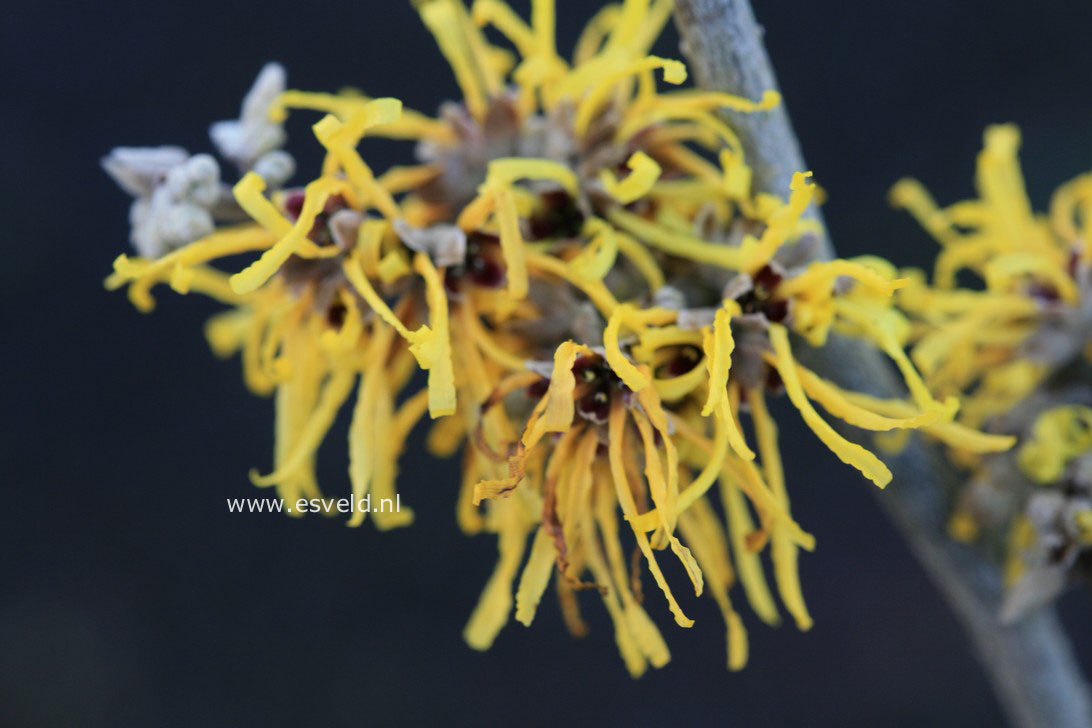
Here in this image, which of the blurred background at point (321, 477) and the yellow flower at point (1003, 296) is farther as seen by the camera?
the blurred background at point (321, 477)

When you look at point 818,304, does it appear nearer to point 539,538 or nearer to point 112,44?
point 539,538

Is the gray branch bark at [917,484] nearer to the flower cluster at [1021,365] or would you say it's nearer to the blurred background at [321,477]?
the flower cluster at [1021,365]

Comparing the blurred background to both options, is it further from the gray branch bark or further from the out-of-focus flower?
the out-of-focus flower

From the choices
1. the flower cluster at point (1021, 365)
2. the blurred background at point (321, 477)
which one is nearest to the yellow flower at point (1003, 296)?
the flower cluster at point (1021, 365)

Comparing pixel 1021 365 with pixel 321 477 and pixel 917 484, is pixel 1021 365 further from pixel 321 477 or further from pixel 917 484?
pixel 321 477

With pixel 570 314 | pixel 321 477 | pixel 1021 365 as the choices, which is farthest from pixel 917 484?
pixel 321 477

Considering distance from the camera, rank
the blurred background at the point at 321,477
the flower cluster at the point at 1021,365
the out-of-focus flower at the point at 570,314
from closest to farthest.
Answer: the out-of-focus flower at the point at 570,314 → the flower cluster at the point at 1021,365 → the blurred background at the point at 321,477

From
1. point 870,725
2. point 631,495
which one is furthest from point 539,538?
point 870,725
